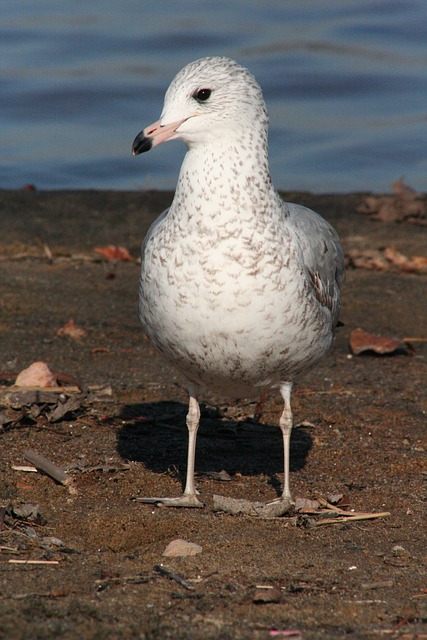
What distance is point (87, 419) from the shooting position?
6.26 meters

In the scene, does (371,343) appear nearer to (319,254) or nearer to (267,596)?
(319,254)

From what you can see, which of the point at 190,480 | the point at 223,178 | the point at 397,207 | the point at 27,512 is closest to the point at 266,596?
the point at 27,512

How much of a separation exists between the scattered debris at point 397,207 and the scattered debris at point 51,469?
679cm

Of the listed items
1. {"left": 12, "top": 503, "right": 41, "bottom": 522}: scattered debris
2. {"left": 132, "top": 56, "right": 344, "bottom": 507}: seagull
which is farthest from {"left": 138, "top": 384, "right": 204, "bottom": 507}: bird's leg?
{"left": 12, "top": 503, "right": 41, "bottom": 522}: scattered debris

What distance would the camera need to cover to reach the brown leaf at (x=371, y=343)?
25.1ft

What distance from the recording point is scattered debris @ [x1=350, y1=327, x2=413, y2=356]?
25.1 ft

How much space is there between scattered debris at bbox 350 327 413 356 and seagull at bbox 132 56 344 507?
8.32 ft

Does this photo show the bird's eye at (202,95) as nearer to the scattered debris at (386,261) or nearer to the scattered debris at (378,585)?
the scattered debris at (378,585)

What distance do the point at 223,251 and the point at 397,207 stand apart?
7094 millimetres

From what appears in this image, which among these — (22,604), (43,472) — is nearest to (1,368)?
(43,472)

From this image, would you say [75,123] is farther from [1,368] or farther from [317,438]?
[317,438]

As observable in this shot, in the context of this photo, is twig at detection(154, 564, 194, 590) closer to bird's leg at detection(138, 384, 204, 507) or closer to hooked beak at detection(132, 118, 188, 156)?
bird's leg at detection(138, 384, 204, 507)

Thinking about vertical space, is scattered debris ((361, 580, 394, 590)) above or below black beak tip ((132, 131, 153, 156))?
below

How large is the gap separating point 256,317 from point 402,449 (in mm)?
1616
